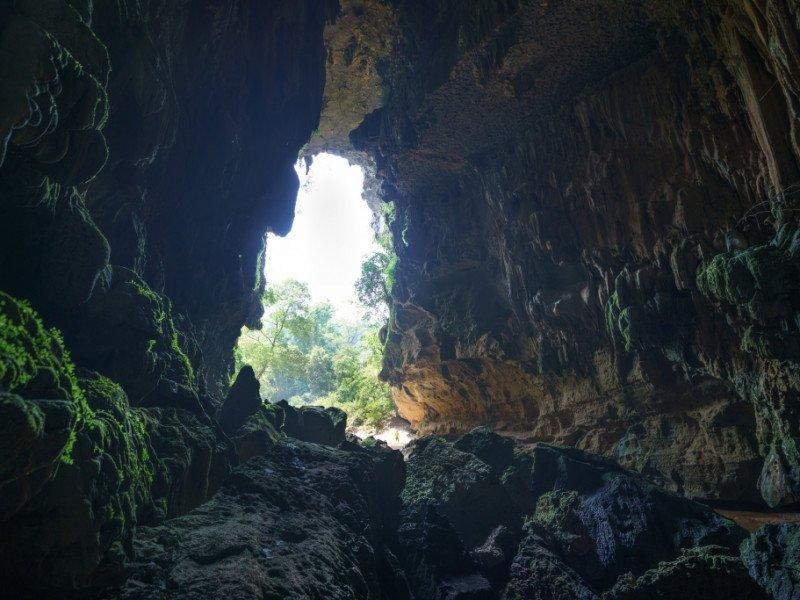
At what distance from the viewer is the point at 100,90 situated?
5.33 meters

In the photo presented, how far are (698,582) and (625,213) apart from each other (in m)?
9.87

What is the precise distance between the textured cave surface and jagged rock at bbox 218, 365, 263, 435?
3.1 inches

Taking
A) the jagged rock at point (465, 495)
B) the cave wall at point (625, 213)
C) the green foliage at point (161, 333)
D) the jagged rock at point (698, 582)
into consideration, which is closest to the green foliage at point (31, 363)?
the green foliage at point (161, 333)

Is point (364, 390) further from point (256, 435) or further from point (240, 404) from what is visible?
point (256, 435)

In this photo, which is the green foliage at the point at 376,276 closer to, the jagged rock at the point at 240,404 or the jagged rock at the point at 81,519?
the jagged rock at the point at 240,404

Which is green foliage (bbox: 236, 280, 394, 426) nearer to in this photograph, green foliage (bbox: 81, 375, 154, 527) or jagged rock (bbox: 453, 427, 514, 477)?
jagged rock (bbox: 453, 427, 514, 477)

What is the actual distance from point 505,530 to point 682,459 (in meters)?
6.19

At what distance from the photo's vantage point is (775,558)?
6691mm

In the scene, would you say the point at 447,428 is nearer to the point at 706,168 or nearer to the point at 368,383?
the point at 368,383

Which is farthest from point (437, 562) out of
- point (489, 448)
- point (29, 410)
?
point (29, 410)

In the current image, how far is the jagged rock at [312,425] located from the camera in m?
15.1

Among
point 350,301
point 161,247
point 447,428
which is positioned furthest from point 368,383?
point 161,247

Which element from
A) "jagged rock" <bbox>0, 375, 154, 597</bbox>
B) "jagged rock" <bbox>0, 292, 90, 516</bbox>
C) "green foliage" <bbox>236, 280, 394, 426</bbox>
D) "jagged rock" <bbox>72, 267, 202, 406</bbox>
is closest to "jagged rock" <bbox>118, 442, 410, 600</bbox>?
"jagged rock" <bbox>0, 375, 154, 597</bbox>

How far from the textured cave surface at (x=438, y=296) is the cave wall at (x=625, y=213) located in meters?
0.08
